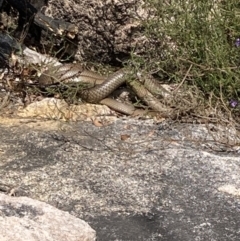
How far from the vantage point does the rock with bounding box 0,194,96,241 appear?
344 cm

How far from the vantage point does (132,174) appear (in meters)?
4.95

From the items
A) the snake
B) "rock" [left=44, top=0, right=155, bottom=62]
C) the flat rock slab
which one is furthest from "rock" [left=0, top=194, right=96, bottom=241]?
"rock" [left=44, top=0, right=155, bottom=62]

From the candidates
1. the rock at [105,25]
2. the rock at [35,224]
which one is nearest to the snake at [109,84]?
the rock at [105,25]

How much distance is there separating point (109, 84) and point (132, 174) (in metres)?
1.76

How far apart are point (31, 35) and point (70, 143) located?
6.97 ft

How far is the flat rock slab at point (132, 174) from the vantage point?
4.35 meters

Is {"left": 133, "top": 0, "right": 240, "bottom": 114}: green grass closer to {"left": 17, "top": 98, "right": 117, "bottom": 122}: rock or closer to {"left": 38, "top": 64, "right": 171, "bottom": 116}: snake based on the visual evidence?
{"left": 38, "top": 64, "right": 171, "bottom": 116}: snake

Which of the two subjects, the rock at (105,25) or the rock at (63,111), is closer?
the rock at (63,111)

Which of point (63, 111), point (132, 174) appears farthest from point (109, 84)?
point (132, 174)

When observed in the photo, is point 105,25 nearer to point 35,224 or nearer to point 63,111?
point 63,111

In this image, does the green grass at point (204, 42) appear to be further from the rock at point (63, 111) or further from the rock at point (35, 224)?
the rock at point (35, 224)

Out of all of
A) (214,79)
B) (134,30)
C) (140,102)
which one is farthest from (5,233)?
(134,30)

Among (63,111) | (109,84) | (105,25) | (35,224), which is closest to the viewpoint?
(35,224)

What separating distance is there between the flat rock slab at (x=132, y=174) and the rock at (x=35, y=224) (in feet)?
1.67
